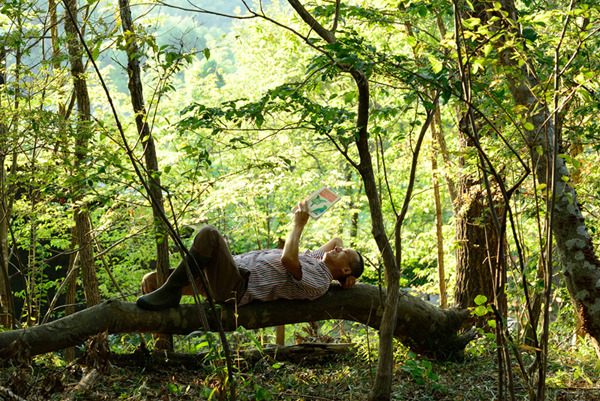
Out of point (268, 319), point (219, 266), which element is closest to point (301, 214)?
point (219, 266)

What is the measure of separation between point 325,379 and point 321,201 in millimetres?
1407

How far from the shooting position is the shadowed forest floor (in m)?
2.91

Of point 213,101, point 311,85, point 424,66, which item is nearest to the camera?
point 424,66

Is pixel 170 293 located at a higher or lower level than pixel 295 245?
lower

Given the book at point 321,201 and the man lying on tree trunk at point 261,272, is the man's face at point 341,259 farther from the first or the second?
the book at point 321,201

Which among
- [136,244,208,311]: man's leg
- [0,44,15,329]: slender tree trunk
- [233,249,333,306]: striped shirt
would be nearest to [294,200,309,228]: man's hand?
[233,249,333,306]: striped shirt

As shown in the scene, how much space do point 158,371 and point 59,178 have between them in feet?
7.38

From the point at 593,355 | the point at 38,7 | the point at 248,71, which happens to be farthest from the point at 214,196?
the point at 248,71

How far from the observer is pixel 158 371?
12.2 feet

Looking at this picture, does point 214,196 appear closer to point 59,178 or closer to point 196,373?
point 59,178

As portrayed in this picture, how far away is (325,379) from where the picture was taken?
11.6ft

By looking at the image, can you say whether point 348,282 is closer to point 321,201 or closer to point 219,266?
point 219,266

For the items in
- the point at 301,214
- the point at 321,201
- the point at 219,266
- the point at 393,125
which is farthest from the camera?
the point at 393,125

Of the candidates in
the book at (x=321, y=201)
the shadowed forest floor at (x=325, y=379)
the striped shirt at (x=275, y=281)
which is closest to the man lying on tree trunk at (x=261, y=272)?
the striped shirt at (x=275, y=281)
